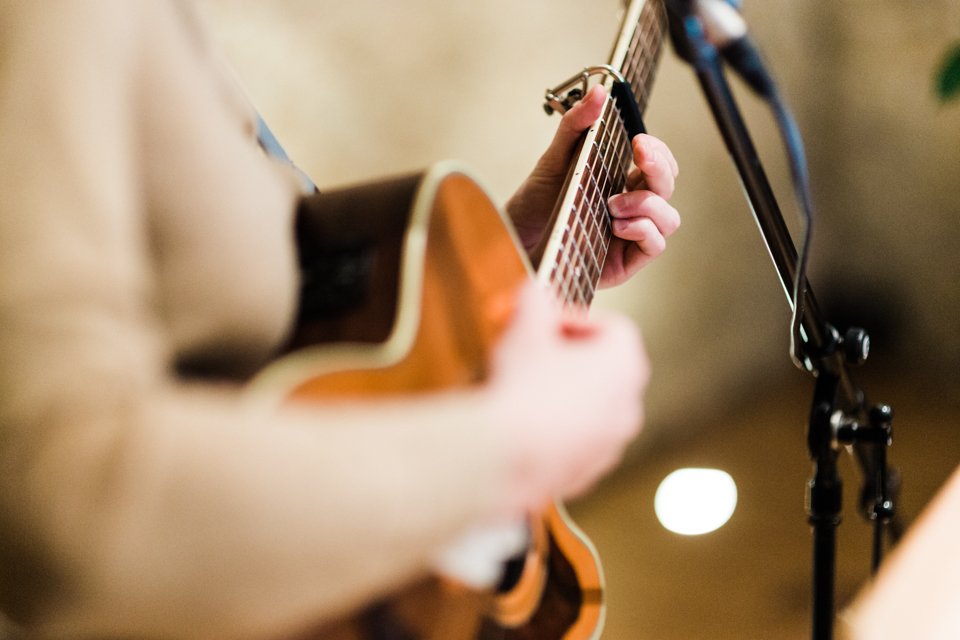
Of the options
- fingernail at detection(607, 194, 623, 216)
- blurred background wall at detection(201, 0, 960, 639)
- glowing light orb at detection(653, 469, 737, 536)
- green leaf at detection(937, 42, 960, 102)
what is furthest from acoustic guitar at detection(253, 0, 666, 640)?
glowing light orb at detection(653, 469, 737, 536)

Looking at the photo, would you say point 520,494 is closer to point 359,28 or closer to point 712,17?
point 712,17

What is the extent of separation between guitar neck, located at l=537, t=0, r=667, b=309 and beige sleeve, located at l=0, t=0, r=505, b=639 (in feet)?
0.94

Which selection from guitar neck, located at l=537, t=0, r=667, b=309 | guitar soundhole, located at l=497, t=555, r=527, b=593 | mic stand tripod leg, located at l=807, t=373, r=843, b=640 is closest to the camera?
guitar soundhole, located at l=497, t=555, r=527, b=593

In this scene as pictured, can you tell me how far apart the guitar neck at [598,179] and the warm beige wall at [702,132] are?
729 mm

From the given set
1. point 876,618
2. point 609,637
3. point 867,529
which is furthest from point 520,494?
point 867,529

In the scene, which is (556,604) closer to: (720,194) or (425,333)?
(425,333)

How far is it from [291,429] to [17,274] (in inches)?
5.5

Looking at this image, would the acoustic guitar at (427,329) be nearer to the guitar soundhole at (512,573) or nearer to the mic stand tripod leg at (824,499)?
the guitar soundhole at (512,573)

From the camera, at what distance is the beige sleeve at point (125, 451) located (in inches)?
13.2

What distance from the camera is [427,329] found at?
466 millimetres

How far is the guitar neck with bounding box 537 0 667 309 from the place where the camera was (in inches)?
26.7

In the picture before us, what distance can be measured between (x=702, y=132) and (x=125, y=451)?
7.04 ft

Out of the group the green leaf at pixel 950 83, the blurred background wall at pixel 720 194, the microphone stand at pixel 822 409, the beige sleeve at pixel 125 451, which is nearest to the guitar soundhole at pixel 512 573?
the beige sleeve at pixel 125 451

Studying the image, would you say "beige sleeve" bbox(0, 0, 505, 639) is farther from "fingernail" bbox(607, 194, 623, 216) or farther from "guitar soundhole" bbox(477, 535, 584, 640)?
"fingernail" bbox(607, 194, 623, 216)
